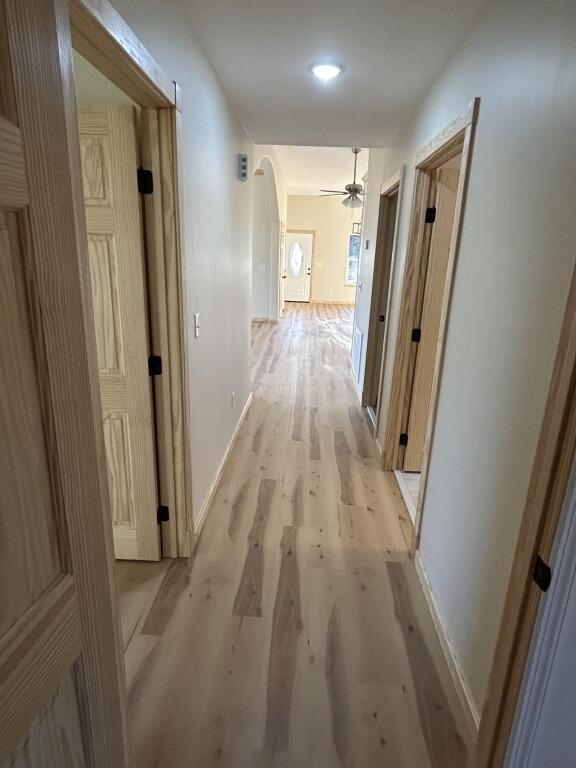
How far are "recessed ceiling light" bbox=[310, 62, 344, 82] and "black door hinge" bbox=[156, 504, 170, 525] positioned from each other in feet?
7.82

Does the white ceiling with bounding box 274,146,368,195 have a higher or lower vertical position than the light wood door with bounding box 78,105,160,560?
higher

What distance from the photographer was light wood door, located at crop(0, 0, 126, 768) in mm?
538

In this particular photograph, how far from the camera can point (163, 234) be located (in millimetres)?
1774

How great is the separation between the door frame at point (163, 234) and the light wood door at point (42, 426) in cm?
68

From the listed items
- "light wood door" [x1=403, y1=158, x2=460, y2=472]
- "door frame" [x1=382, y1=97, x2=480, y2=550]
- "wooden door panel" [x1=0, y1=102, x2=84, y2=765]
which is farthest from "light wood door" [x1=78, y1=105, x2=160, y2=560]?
"light wood door" [x1=403, y1=158, x2=460, y2=472]

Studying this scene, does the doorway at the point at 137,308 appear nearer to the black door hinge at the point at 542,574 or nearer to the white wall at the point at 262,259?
the black door hinge at the point at 542,574

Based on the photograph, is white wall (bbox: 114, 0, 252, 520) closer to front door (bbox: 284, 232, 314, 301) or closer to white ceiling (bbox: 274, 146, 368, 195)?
white ceiling (bbox: 274, 146, 368, 195)

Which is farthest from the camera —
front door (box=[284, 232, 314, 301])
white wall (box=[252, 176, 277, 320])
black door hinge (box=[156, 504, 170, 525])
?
front door (box=[284, 232, 314, 301])

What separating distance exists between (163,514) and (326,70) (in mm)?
2449

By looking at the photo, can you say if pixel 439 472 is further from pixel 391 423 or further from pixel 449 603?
pixel 391 423

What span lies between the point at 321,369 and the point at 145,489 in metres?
4.14

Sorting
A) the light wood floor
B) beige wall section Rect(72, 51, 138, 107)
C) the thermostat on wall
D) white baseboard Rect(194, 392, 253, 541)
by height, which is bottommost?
the light wood floor

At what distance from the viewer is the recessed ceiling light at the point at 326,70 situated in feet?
7.14

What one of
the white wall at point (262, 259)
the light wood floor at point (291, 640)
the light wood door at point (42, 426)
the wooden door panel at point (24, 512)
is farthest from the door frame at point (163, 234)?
the white wall at point (262, 259)
